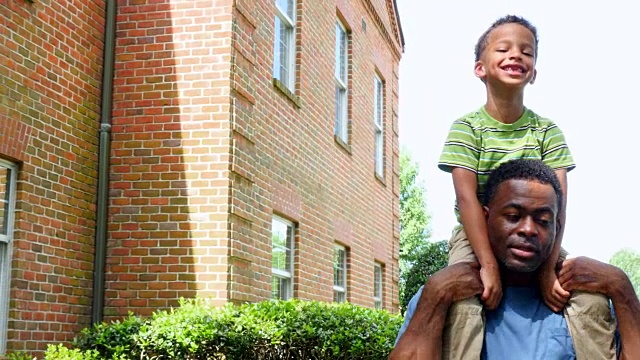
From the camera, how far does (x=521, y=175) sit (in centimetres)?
281

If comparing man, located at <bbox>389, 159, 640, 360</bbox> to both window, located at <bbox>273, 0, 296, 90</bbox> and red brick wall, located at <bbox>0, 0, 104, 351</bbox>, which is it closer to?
red brick wall, located at <bbox>0, 0, 104, 351</bbox>

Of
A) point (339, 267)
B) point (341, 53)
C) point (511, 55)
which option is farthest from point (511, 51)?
point (341, 53)

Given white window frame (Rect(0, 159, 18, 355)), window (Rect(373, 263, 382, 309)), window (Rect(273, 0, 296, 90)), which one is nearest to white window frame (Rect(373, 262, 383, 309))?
window (Rect(373, 263, 382, 309))

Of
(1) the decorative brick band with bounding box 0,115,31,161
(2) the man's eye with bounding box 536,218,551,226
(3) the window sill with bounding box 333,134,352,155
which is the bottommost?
(2) the man's eye with bounding box 536,218,551,226

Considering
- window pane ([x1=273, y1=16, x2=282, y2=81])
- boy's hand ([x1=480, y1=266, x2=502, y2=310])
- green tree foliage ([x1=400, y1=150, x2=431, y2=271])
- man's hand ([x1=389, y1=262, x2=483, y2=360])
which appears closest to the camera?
man's hand ([x1=389, y1=262, x2=483, y2=360])

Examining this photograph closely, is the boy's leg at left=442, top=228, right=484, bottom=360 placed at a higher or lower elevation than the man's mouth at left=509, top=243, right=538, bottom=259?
lower

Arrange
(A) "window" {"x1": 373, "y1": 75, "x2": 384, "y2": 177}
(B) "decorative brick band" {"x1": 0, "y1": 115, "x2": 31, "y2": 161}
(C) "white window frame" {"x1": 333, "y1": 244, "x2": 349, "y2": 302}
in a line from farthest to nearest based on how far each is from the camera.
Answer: (A) "window" {"x1": 373, "y1": 75, "x2": 384, "y2": 177}, (C) "white window frame" {"x1": 333, "y1": 244, "x2": 349, "y2": 302}, (B) "decorative brick band" {"x1": 0, "y1": 115, "x2": 31, "y2": 161}

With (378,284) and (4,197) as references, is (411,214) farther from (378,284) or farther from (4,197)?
(4,197)

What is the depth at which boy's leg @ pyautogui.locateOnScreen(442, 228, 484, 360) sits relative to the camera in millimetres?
2682

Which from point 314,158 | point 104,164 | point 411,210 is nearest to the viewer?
point 104,164

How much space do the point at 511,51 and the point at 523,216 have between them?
72 cm

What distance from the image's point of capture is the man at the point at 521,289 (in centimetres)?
269

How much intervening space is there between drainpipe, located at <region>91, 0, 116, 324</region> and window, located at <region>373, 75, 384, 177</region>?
8756 millimetres

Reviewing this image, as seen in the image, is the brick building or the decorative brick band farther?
the brick building
